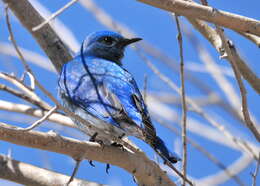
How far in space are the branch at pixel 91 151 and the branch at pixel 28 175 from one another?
0.39 metres

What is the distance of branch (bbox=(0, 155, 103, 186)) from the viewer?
3832 millimetres

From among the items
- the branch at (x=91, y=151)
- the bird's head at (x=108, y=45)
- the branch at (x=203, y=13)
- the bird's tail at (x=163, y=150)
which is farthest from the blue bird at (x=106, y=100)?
the branch at (x=203, y=13)

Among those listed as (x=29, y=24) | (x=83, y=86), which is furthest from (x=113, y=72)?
(x=29, y=24)

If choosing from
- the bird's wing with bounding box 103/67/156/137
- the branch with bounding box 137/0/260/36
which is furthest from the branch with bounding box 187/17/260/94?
the branch with bounding box 137/0/260/36

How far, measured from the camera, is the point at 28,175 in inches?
151

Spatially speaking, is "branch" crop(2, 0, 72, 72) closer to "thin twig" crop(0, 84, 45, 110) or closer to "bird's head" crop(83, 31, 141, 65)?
"thin twig" crop(0, 84, 45, 110)

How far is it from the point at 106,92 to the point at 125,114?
397mm

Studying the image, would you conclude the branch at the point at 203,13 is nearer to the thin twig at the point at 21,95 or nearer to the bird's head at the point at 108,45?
the thin twig at the point at 21,95

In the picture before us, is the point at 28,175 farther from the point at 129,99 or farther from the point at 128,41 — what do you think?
the point at 128,41

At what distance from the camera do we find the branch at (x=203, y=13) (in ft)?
9.67

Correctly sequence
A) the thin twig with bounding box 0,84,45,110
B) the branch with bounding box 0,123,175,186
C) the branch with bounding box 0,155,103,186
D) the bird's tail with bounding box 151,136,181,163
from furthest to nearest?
the thin twig with bounding box 0,84,45,110, the bird's tail with bounding box 151,136,181,163, the branch with bounding box 0,155,103,186, the branch with bounding box 0,123,175,186

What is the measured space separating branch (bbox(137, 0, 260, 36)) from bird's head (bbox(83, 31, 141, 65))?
2858mm

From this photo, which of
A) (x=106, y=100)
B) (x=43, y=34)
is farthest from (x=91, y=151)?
(x=43, y=34)

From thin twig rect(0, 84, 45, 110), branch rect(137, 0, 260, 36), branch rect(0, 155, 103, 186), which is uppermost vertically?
branch rect(137, 0, 260, 36)
